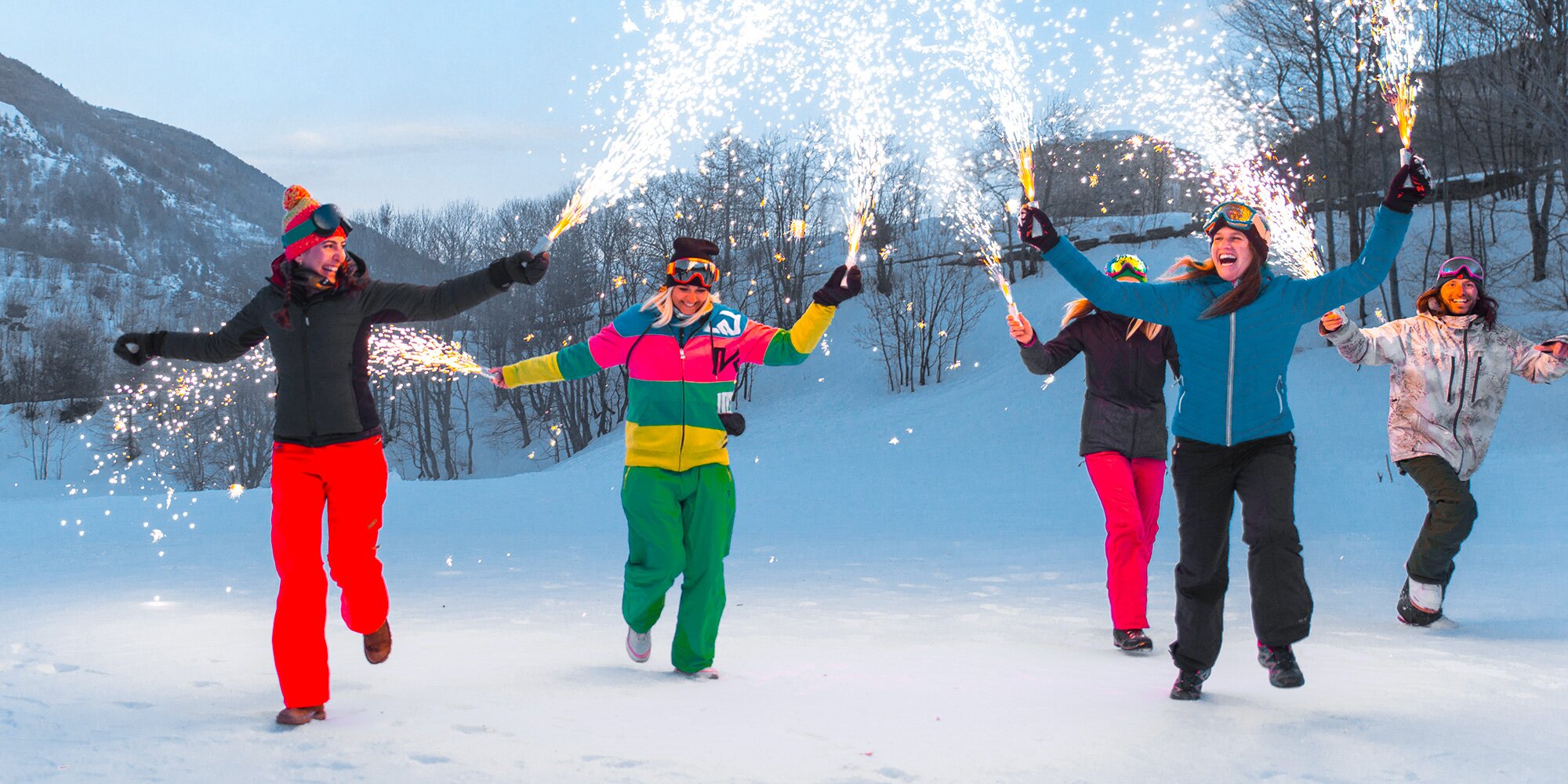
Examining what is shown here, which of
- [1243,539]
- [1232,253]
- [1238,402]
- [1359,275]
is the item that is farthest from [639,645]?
[1359,275]

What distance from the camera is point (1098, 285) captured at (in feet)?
14.9

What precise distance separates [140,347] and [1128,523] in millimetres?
4939

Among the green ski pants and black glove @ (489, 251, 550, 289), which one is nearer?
black glove @ (489, 251, 550, 289)

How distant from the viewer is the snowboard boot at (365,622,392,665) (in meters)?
4.83

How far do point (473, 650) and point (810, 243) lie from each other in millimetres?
36599

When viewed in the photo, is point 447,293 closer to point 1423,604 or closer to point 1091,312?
point 1091,312

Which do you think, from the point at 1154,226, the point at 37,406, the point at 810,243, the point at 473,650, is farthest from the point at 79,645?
the point at 37,406

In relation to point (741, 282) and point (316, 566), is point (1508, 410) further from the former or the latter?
point (741, 282)

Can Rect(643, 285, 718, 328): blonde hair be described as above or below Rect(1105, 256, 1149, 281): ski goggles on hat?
below

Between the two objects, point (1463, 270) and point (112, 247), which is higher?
point (112, 247)

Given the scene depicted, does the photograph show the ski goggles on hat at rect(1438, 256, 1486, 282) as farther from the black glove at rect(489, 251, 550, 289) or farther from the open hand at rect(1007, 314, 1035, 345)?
the black glove at rect(489, 251, 550, 289)

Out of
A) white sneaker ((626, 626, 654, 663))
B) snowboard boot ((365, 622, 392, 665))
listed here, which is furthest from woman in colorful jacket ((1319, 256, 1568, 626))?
snowboard boot ((365, 622, 392, 665))

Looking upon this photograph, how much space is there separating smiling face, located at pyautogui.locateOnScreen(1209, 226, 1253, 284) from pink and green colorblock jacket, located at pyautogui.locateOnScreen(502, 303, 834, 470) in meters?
1.74

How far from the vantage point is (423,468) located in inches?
1877
